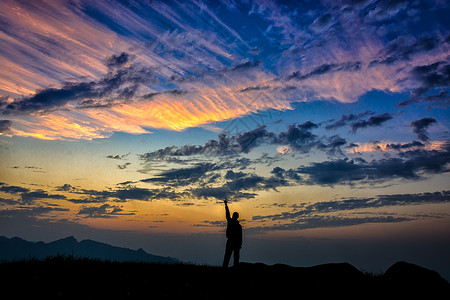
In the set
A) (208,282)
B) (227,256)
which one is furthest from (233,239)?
(208,282)

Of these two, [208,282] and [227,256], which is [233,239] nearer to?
[227,256]

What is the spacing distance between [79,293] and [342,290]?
10317 mm

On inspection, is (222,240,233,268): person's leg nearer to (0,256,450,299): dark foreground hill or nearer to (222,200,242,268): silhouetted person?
(222,200,242,268): silhouetted person

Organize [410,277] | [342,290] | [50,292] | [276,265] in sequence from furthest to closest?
[276,265]
[410,277]
[342,290]
[50,292]

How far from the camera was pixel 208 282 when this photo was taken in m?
13.6

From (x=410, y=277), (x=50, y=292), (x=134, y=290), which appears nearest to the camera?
(x=50, y=292)

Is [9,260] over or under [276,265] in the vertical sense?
over

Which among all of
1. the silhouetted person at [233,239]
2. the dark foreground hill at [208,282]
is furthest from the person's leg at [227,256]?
the dark foreground hill at [208,282]

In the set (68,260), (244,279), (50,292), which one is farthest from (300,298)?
(68,260)

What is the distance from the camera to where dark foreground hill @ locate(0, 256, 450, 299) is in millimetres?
10930

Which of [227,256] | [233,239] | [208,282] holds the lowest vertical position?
[208,282]

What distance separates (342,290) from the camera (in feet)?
42.1

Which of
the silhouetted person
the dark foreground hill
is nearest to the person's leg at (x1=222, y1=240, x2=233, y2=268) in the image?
the silhouetted person

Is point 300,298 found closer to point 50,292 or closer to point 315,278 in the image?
point 315,278
